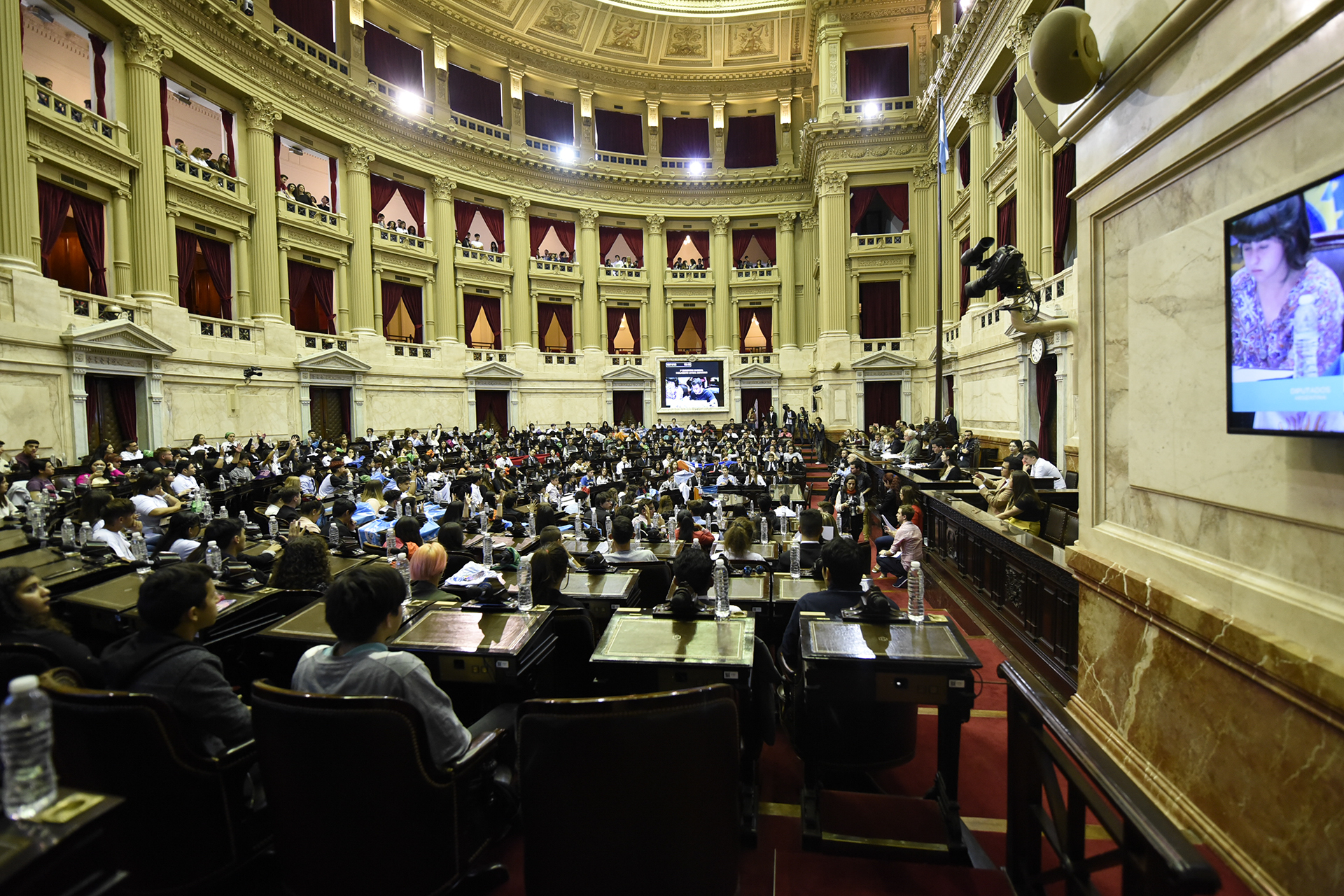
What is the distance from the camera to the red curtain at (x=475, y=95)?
70.4ft

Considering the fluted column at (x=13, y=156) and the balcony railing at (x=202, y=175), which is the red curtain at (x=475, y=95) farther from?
the fluted column at (x=13, y=156)

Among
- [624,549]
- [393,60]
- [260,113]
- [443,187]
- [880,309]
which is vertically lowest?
[624,549]

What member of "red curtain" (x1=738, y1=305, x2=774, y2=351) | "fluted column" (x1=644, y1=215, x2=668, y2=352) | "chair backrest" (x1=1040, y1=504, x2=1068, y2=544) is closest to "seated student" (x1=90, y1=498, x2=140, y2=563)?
"chair backrest" (x1=1040, y1=504, x2=1068, y2=544)

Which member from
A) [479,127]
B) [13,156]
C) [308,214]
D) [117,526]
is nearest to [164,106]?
[308,214]

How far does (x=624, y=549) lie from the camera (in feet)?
14.9

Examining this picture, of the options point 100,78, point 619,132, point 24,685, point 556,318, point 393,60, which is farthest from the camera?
point 619,132

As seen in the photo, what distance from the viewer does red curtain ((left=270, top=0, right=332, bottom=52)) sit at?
16844mm

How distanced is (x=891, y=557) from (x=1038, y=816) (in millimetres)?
4169

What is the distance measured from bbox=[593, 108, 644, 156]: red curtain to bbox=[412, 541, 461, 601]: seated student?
24.3 metres

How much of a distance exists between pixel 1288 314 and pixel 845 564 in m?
1.86

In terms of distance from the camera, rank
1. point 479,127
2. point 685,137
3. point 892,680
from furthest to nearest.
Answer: point 685,137 < point 479,127 < point 892,680

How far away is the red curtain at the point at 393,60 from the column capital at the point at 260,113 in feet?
13.5

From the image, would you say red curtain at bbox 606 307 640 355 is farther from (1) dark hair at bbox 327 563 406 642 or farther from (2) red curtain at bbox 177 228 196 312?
(1) dark hair at bbox 327 563 406 642

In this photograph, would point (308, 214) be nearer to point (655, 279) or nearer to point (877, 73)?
point (655, 279)
